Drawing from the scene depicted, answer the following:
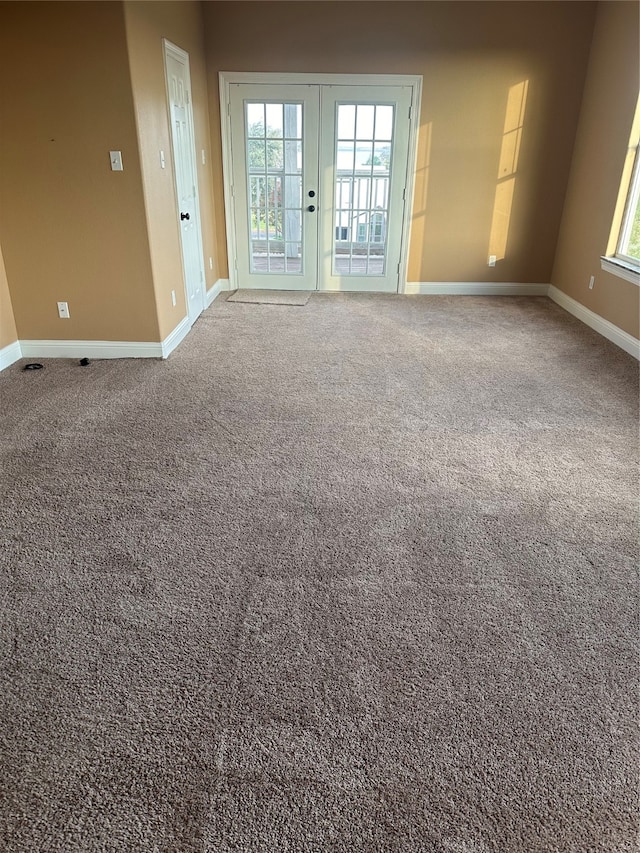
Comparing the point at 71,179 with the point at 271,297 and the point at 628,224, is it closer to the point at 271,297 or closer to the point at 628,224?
the point at 271,297

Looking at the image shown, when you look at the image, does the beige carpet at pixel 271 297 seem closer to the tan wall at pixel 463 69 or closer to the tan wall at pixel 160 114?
the tan wall at pixel 463 69

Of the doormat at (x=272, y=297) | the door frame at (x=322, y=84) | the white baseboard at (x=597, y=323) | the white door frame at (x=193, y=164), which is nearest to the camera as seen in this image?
the white door frame at (x=193, y=164)

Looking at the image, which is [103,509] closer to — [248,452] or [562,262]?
[248,452]

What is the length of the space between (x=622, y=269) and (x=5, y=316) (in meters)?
4.77

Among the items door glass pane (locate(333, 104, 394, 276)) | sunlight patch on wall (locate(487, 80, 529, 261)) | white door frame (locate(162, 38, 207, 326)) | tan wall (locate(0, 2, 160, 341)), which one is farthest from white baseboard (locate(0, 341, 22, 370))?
sunlight patch on wall (locate(487, 80, 529, 261))

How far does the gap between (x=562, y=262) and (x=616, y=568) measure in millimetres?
4450

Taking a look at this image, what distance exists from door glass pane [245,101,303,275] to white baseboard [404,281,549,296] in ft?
4.47

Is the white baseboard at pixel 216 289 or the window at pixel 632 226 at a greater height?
the window at pixel 632 226

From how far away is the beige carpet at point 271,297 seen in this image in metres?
5.79

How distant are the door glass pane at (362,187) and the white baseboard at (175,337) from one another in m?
2.06

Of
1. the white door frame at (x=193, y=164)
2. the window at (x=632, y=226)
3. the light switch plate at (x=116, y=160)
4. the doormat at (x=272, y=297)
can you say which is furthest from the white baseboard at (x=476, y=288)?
the light switch plate at (x=116, y=160)

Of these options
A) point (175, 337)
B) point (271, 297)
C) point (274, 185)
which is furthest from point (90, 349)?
point (274, 185)

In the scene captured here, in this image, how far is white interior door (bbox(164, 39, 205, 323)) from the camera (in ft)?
14.3

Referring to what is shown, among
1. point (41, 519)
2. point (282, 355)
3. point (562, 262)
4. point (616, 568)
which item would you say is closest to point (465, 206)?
point (562, 262)
